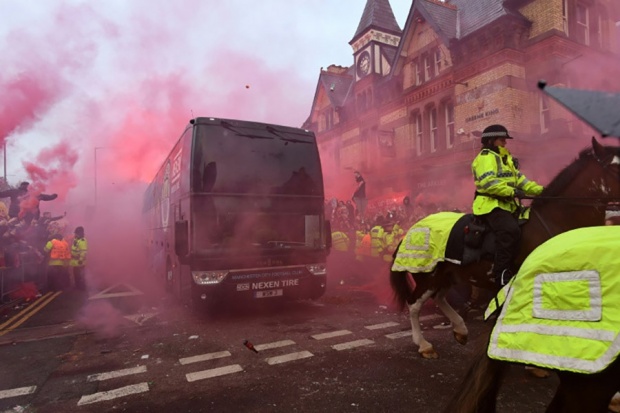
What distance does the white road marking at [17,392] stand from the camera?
13.3 feet

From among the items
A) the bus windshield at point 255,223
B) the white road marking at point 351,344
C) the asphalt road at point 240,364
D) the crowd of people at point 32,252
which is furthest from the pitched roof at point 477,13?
the crowd of people at point 32,252

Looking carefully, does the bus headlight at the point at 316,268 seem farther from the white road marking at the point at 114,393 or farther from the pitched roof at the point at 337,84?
the pitched roof at the point at 337,84

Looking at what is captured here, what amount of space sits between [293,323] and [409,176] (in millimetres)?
14943

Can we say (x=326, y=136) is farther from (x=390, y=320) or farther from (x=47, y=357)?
(x=47, y=357)

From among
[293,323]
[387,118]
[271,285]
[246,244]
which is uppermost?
[387,118]

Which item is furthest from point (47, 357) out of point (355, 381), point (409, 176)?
point (409, 176)

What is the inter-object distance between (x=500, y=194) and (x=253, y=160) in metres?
4.62

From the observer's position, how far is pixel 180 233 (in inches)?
262

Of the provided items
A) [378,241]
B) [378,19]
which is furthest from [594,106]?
[378,19]

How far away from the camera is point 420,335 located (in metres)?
4.99

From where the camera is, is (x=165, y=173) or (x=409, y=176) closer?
(x=165, y=173)

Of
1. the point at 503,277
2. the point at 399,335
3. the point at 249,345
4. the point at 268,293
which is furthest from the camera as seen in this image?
the point at 268,293

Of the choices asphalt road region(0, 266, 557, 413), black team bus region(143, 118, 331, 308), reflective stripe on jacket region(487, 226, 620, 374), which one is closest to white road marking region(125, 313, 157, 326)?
asphalt road region(0, 266, 557, 413)

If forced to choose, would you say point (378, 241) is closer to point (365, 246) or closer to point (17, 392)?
point (365, 246)
